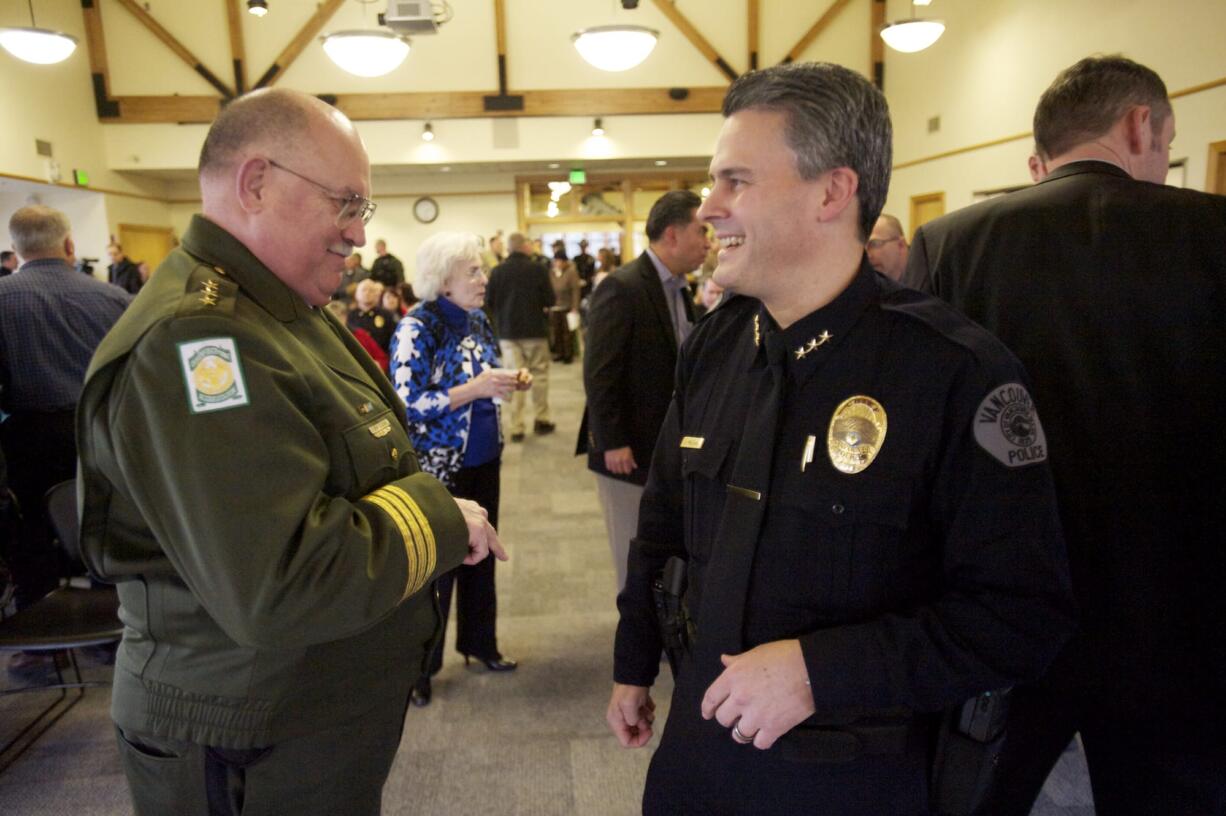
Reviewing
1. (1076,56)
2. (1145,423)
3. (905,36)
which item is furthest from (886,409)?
(1076,56)

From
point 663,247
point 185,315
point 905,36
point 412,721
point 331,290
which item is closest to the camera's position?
point 185,315

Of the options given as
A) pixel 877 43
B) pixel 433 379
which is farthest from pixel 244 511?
pixel 877 43

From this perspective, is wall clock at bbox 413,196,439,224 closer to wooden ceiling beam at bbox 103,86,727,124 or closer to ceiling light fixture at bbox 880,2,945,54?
wooden ceiling beam at bbox 103,86,727,124

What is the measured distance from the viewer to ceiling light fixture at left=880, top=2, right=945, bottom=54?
7007mm

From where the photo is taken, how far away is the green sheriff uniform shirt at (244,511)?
0.90 metres

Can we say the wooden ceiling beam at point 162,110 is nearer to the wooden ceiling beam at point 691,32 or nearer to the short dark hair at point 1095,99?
the wooden ceiling beam at point 691,32

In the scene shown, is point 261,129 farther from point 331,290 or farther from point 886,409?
point 886,409

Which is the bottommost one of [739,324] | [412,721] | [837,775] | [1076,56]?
[412,721]

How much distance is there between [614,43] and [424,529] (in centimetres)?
618

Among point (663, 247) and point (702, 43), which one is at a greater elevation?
point (702, 43)

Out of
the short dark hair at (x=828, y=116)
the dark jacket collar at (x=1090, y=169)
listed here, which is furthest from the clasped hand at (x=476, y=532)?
the dark jacket collar at (x=1090, y=169)

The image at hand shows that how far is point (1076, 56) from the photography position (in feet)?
24.1

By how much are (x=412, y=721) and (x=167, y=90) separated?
38.6ft

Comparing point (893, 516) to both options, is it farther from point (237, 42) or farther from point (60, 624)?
point (237, 42)
